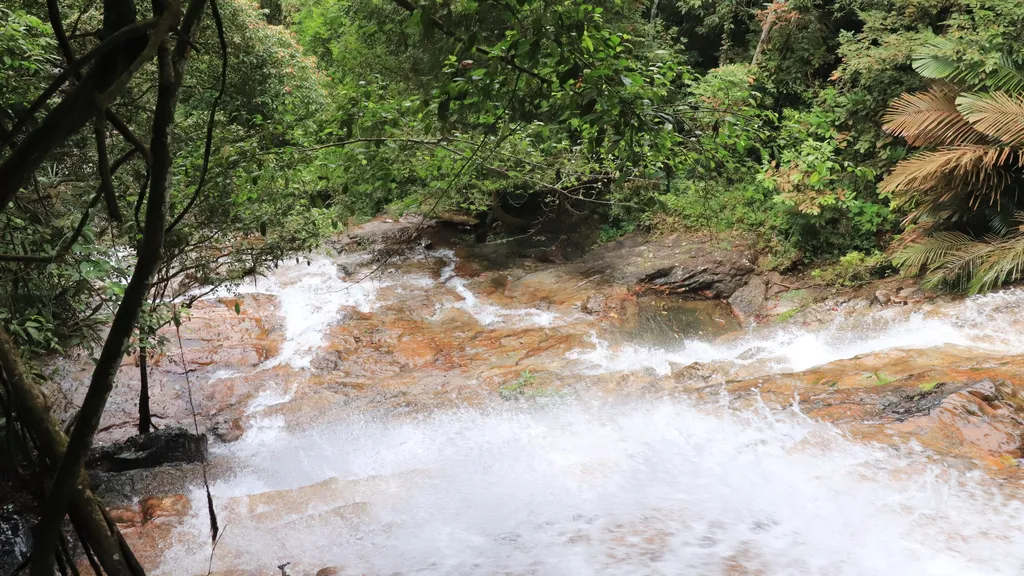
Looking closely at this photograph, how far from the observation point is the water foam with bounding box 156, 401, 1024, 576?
Answer: 3527 millimetres

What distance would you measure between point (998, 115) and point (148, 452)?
939 cm

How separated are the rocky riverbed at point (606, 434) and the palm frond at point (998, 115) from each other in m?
1.80

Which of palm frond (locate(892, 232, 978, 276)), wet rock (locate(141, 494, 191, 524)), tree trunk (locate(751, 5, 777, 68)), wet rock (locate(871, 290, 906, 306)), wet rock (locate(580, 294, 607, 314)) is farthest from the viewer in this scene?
tree trunk (locate(751, 5, 777, 68))

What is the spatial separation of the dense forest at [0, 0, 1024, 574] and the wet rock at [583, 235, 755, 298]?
1.87 feet

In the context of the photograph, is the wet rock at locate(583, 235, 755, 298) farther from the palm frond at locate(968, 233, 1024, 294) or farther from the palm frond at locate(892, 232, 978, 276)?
the palm frond at locate(968, 233, 1024, 294)

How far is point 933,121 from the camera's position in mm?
7895

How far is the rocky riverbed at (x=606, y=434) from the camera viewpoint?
147 inches

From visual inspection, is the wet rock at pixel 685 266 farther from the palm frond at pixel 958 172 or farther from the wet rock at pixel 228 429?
the wet rock at pixel 228 429

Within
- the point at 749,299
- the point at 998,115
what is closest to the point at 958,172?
the point at 998,115

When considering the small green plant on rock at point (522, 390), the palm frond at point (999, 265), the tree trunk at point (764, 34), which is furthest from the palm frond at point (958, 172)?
the small green plant on rock at point (522, 390)

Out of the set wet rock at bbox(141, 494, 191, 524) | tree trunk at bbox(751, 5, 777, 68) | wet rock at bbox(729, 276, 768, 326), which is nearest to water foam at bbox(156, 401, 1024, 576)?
wet rock at bbox(141, 494, 191, 524)

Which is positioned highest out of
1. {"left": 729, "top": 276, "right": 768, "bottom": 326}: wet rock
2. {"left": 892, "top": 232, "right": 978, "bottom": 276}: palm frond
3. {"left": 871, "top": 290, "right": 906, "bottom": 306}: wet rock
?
{"left": 892, "top": 232, "right": 978, "bottom": 276}: palm frond

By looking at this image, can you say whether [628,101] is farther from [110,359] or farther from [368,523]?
[368,523]

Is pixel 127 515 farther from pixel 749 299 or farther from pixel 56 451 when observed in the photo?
pixel 749 299
